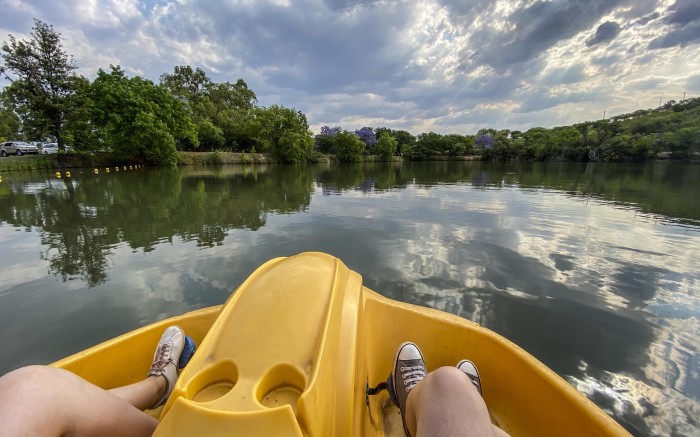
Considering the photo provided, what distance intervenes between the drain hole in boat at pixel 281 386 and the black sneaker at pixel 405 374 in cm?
84

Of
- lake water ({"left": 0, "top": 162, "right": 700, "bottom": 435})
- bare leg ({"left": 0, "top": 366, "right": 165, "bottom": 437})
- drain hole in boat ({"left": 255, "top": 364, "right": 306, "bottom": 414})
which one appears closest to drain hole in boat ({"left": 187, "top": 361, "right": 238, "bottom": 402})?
drain hole in boat ({"left": 255, "top": 364, "right": 306, "bottom": 414})

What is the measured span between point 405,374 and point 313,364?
0.87 metres

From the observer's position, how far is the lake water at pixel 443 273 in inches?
112

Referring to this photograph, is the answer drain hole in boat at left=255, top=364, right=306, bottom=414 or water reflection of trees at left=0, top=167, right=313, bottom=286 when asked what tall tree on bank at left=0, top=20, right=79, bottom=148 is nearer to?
water reflection of trees at left=0, top=167, right=313, bottom=286

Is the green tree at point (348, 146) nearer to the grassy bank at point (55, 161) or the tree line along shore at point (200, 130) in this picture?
the tree line along shore at point (200, 130)

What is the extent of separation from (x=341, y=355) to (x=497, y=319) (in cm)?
272

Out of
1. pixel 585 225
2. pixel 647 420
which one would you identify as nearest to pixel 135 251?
pixel 647 420

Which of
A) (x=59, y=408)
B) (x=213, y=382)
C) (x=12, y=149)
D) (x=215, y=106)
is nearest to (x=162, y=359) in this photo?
(x=59, y=408)

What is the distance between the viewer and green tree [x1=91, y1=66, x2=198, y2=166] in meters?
26.3

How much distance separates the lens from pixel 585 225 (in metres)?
7.43

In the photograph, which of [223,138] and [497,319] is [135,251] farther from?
[223,138]

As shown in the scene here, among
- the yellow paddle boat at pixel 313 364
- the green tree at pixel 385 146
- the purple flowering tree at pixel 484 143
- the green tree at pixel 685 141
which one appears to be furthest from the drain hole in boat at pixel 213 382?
the purple flowering tree at pixel 484 143

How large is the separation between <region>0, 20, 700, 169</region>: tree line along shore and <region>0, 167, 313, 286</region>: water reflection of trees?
17.4 m

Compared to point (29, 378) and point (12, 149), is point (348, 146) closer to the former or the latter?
point (12, 149)
